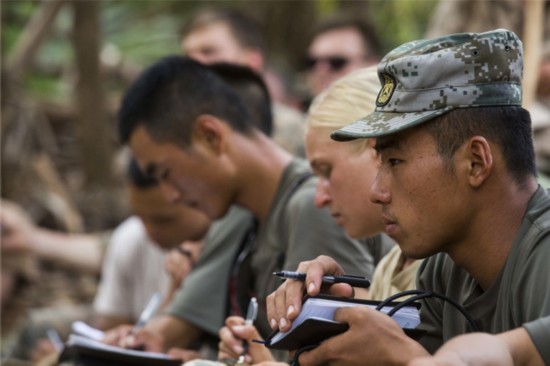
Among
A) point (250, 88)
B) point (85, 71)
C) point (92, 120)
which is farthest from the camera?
point (92, 120)

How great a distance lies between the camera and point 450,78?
9.31ft

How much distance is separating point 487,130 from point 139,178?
3468 millimetres

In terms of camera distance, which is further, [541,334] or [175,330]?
[175,330]

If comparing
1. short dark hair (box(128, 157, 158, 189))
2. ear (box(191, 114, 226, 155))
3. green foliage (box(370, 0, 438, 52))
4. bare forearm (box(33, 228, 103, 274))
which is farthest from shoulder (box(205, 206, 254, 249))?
green foliage (box(370, 0, 438, 52))

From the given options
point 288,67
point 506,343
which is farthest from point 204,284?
point 288,67

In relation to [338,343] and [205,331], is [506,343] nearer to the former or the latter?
[338,343]

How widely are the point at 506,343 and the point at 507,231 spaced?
48 cm

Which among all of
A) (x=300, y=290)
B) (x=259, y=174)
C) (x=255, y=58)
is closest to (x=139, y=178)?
(x=259, y=174)

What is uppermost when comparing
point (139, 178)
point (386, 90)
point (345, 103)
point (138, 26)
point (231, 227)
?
point (386, 90)

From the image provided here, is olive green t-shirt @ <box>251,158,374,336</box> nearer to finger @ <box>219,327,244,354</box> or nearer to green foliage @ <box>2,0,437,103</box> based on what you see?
finger @ <box>219,327,244,354</box>

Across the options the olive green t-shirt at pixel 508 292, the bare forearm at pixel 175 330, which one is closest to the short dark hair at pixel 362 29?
the bare forearm at pixel 175 330

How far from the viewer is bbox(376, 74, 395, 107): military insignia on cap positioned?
2.95 m

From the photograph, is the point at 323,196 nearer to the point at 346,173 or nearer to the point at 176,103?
the point at 346,173

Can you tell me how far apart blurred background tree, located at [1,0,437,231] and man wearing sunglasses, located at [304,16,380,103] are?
2.25 metres
